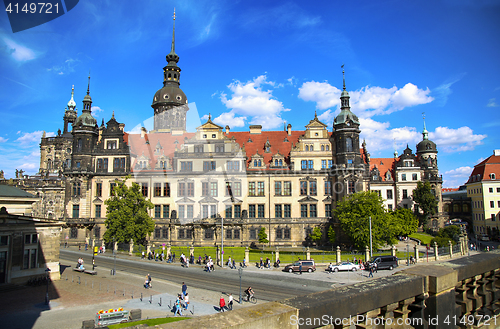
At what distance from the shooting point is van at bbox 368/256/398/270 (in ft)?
129

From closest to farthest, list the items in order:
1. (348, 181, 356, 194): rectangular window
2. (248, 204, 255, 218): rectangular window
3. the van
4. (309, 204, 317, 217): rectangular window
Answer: the van, (348, 181, 356, 194): rectangular window, (309, 204, 317, 217): rectangular window, (248, 204, 255, 218): rectangular window

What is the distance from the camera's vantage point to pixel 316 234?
54.5 meters

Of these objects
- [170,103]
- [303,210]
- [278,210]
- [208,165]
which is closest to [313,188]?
[303,210]

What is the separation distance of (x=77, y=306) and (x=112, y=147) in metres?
40.6

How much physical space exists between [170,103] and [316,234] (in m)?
44.6

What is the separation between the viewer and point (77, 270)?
118 feet

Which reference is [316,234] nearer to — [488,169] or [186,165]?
[186,165]

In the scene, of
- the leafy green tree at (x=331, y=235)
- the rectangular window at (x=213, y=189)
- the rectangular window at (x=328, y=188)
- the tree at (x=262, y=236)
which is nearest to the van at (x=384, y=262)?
the leafy green tree at (x=331, y=235)

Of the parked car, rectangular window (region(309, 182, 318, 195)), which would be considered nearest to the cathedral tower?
rectangular window (region(309, 182, 318, 195))

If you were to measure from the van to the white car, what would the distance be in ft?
6.27

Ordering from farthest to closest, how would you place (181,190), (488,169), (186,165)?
1. (488,169)
2. (181,190)
3. (186,165)

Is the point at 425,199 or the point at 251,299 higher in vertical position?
the point at 425,199

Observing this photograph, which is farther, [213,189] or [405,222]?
[405,222]

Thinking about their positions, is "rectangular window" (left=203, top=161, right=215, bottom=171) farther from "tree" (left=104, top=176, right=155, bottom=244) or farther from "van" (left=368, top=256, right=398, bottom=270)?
"van" (left=368, top=256, right=398, bottom=270)
